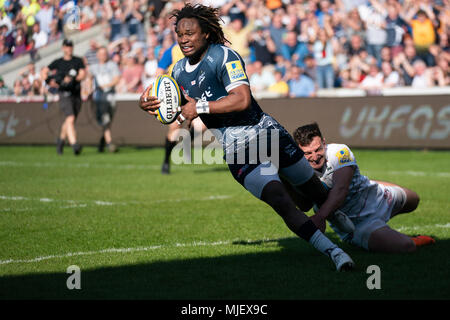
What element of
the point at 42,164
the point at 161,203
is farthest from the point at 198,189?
the point at 42,164

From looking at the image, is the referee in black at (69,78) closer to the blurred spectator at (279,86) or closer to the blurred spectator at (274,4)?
the blurred spectator at (279,86)

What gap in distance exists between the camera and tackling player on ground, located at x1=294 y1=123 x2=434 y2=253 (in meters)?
6.15

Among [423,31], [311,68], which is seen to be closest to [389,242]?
[423,31]

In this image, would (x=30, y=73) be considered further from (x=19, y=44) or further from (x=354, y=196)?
(x=354, y=196)

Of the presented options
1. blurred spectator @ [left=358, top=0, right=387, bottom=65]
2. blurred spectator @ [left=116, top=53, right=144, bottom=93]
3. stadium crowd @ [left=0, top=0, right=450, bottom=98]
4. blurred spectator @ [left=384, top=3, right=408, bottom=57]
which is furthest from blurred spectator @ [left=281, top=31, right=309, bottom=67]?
blurred spectator @ [left=116, top=53, right=144, bottom=93]

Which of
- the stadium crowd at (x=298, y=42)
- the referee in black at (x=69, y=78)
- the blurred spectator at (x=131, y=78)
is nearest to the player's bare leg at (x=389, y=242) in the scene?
the stadium crowd at (x=298, y=42)

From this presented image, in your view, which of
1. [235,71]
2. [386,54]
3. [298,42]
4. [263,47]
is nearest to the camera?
[235,71]

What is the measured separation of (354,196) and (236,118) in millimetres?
1395

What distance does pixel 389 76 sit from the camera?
680 inches

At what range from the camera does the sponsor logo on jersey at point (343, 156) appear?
621cm

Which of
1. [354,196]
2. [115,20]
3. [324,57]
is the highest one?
[115,20]

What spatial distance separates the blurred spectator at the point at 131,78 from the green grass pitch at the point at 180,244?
810cm
